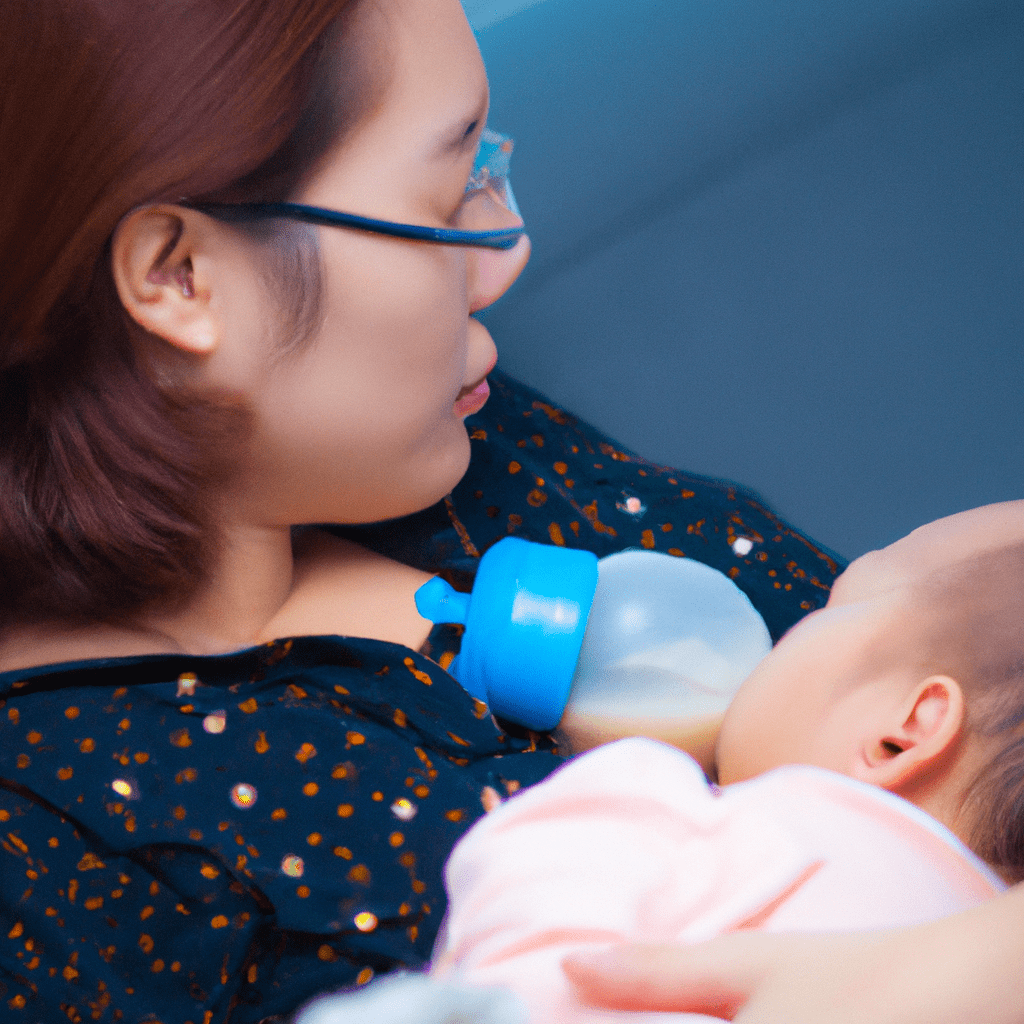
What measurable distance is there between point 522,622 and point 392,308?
0.98 feet

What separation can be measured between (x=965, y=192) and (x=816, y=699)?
718 millimetres

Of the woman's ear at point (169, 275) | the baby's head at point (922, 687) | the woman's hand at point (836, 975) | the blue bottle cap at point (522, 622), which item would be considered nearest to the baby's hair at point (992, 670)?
the baby's head at point (922, 687)

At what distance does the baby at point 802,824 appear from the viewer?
0.51m

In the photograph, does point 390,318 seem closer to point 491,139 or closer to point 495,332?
point 491,139

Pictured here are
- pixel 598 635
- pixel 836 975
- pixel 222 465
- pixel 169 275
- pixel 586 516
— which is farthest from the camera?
pixel 586 516

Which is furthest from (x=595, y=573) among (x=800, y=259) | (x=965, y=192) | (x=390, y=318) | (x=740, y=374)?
(x=965, y=192)

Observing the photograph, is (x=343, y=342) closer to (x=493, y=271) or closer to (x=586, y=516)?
(x=493, y=271)

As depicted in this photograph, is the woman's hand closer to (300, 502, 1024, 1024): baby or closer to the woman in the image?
(300, 502, 1024, 1024): baby

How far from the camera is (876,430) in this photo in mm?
1084

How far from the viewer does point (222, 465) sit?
2.58 feet

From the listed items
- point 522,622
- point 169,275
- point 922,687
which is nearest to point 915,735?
point 922,687

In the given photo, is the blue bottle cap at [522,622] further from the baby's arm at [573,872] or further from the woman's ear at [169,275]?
the woman's ear at [169,275]

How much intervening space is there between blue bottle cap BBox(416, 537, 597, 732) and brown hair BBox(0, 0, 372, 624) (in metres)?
0.26

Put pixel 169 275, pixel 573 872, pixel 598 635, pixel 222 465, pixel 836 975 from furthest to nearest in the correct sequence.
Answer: pixel 598 635 → pixel 222 465 → pixel 169 275 → pixel 573 872 → pixel 836 975
